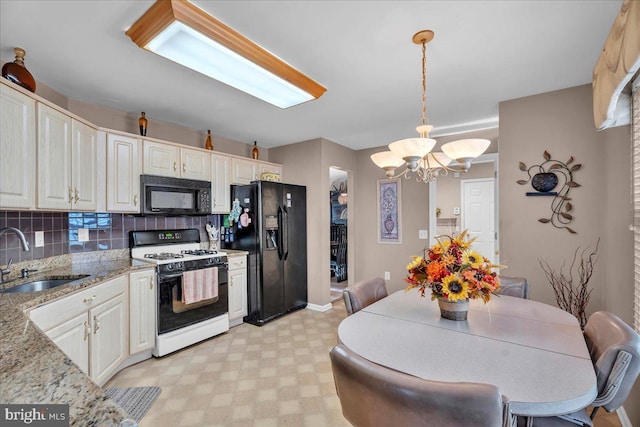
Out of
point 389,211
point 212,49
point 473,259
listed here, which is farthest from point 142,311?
point 389,211

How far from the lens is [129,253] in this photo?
2.97m

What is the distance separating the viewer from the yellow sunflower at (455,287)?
1426mm

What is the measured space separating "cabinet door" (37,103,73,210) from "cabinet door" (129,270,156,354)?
811mm

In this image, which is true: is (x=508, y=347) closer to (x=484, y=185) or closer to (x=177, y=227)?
(x=177, y=227)

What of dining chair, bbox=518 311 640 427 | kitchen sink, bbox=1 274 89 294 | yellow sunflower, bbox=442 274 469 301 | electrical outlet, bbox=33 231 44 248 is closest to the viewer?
dining chair, bbox=518 311 640 427

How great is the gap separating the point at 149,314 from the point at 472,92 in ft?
11.7

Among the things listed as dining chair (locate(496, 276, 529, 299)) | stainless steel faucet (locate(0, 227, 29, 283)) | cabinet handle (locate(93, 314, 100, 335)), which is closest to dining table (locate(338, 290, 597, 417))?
dining chair (locate(496, 276, 529, 299))

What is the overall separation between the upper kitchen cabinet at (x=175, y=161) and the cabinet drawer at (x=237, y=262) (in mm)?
1025

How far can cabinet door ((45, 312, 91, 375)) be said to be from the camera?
1.71 m

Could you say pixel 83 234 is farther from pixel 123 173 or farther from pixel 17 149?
pixel 17 149

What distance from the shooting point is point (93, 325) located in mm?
2020

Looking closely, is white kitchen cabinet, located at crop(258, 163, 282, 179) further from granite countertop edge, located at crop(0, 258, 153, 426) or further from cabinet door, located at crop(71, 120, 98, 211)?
granite countertop edge, located at crop(0, 258, 153, 426)

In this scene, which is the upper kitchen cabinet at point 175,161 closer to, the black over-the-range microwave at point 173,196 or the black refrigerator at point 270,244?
the black over-the-range microwave at point 173,196

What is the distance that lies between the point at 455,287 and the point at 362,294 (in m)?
0.71
